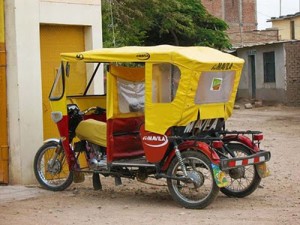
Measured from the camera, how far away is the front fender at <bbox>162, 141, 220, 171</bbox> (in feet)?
28.1

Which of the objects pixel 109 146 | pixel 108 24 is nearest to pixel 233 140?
pixel 109 146

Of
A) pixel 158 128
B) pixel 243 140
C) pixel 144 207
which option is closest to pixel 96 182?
pixel 144 207

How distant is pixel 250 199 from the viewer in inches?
372

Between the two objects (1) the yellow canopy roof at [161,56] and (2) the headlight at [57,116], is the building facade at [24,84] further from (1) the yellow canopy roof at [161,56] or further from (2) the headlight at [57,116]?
(1) the yellow canopy roof at [161,56]

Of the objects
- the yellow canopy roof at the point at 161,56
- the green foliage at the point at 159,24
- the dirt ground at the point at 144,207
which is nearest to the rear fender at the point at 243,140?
the dirt ground at the point at 144,207

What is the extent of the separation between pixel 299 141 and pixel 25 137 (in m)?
8.91

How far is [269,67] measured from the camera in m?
33.8

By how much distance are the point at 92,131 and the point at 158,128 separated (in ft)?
3.97

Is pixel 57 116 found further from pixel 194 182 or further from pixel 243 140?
pixel 243 140

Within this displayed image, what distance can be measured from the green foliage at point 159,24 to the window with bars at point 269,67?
2128mm

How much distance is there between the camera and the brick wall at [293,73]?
32.4m

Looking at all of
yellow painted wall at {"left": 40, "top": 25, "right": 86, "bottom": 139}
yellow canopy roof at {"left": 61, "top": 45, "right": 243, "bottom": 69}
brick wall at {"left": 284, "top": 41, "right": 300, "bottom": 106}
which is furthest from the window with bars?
yellow canopy roof at {"left": 61, "top": 45, "right": 243, "bottom": 69}

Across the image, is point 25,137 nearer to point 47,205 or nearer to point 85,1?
point 47,205

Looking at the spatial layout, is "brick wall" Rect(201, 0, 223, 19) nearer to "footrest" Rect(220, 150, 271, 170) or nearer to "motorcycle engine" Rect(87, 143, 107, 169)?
"motorcycle engine" Rect(87, 143, 107, 169)
